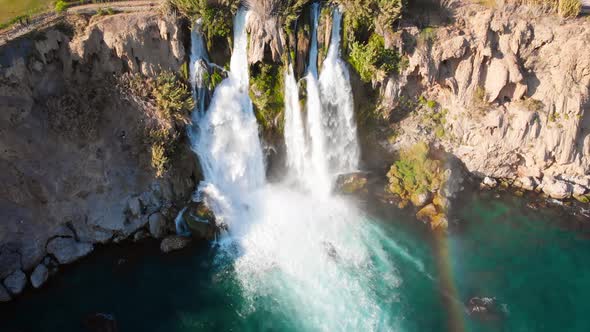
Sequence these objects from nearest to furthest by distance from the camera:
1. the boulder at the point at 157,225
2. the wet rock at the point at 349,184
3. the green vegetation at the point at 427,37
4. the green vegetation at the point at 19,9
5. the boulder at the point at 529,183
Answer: the green vegetation at the point at 19,9, the boulder at the point at 157,225, the green vegetation at the point at 427,37, the wet rock at the point at 349,184, the boulder at the point at 529,183

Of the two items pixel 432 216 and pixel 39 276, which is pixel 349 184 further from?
pixel 39 276

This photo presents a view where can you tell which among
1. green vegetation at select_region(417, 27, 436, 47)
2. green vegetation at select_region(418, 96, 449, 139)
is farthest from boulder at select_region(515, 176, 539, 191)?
green vegetation at select_region(417, 27, 436, 47)

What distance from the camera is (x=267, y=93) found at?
26.2 meters

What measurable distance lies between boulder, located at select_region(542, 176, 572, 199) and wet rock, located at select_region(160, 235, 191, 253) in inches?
1086

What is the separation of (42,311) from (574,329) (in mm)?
29685

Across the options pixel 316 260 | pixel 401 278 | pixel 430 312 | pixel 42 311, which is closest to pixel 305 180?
pixel 316 260

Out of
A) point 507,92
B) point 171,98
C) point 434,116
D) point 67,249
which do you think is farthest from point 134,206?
point 507,92

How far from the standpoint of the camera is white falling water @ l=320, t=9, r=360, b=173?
27.1 meters

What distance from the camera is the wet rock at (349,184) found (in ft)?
96.3

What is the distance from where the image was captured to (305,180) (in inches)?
1158

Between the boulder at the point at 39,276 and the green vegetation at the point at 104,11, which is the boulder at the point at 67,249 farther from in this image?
the green vegetation at the point at 104,11

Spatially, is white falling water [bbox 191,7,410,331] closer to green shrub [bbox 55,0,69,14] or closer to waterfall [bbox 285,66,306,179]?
waterfall [bbox 285,66,306,179]

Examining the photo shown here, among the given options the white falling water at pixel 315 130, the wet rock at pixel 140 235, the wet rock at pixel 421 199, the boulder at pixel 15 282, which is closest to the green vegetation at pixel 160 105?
the wet rock at pixel 140 235

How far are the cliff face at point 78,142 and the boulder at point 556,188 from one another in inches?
1104
